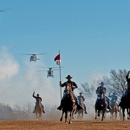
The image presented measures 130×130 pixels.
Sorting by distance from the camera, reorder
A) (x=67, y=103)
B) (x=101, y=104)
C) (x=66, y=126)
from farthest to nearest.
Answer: (x=101, y=104)
(x=67, y=103)
(x=66, y=126)

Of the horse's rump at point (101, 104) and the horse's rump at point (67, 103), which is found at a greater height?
the horse's rump at point (101, 104)

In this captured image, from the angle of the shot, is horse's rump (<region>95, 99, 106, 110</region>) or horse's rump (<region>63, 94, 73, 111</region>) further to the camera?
horse's rump (<region>95, 99, 106, 110</region>)

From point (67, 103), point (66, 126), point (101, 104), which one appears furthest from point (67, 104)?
point (101, 104)

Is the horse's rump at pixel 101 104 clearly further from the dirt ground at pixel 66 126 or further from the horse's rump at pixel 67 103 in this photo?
the dirt ground at pixel 66 126

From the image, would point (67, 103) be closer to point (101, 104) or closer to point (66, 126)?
point (66, 126)

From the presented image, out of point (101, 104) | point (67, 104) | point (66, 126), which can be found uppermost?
point (101, 104)

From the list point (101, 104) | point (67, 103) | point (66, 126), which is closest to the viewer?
point (66, 126)

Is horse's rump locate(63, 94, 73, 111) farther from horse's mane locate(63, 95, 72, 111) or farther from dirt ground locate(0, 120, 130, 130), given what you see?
dirt ground locate(0, 120, 130, 130)

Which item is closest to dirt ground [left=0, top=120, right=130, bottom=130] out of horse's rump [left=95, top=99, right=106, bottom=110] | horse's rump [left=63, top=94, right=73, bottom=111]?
horse's rump [left=63, top=94, right=73, bottom=111]

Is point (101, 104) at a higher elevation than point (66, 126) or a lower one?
higher

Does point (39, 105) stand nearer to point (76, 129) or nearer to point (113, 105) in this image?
point (113, 105)

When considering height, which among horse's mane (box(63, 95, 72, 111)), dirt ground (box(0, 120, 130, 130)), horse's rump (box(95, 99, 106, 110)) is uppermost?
horse's rump (box(95, 99, 106, 110))

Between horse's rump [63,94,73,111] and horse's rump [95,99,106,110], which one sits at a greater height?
horse's rump [95,99,106,110]

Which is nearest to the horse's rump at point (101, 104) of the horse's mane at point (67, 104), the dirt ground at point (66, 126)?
the horse's mane at point (67, 104)
